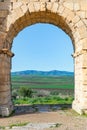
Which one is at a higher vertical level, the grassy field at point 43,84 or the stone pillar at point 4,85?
the stone pillar at point 4,85

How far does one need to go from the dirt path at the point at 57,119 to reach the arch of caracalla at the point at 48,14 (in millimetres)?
597

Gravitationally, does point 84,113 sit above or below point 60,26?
below

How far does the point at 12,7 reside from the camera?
11.8m

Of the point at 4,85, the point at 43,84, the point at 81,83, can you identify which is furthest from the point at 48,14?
the point at 43,84

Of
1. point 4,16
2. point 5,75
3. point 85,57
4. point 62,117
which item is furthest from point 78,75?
point 4,16

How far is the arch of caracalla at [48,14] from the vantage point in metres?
11.4

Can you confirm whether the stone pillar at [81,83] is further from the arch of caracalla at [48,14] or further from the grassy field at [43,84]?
the grassy field at [43,84]

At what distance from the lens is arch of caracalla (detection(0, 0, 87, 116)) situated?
37.5 feet

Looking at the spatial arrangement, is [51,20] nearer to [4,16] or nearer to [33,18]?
[33,18]

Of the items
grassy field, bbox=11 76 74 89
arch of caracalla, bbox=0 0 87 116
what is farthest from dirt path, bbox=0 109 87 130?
grassy field, bbox=11 76 74 89

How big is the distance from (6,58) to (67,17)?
280 cm

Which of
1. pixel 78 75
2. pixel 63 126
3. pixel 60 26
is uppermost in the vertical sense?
pixel 60 26

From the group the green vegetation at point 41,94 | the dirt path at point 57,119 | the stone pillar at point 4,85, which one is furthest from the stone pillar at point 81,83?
the green vegetation at point 41,94

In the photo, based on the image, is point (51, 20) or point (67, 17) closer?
point (67, 17)
